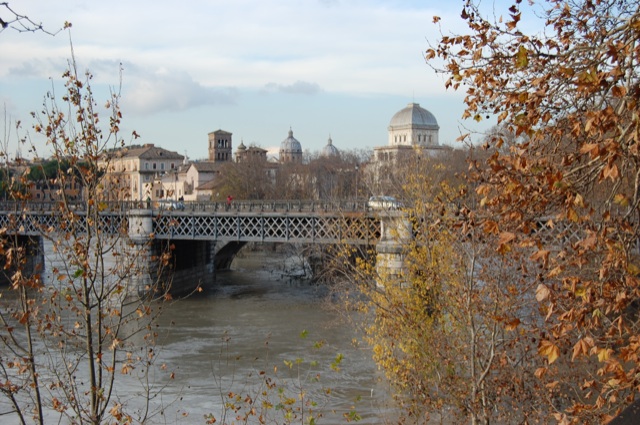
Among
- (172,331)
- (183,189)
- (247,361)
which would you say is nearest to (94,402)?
(247,361)

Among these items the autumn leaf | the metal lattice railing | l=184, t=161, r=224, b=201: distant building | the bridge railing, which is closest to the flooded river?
the metal lattice railing

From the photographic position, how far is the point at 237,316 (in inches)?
1184

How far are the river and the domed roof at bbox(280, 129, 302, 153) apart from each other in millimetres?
80565

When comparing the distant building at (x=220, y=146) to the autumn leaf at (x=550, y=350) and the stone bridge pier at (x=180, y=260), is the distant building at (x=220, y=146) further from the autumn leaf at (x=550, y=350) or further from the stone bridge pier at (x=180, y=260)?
the autumn leaf at (x=550, y=350)

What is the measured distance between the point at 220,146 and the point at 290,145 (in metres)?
14.8

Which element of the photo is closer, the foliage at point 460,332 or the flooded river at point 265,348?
the foliage at point 460,332

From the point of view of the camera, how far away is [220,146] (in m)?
110

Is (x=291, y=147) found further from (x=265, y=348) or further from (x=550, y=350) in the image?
(x=550, y=350)

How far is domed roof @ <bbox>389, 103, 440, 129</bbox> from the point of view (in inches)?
4491

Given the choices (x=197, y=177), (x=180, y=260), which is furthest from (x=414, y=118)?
(x=180, y=260)

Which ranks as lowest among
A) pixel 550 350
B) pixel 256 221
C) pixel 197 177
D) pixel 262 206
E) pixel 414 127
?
pixel 550 350

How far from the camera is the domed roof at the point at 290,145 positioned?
121m

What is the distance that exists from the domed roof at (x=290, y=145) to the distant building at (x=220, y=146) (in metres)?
11.8

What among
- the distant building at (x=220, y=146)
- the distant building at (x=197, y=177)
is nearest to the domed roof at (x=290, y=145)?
the distant building at (x=220, y=146)
